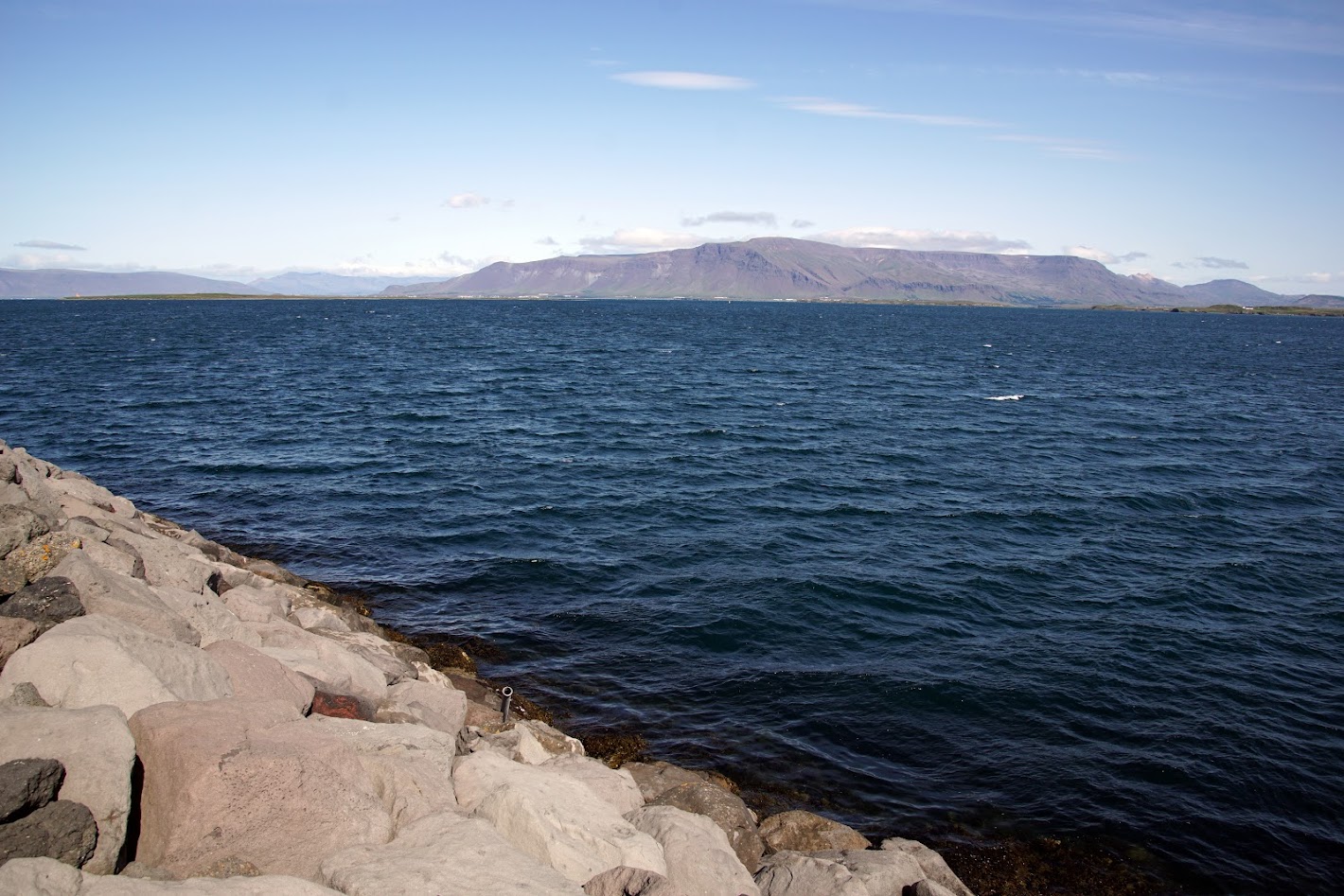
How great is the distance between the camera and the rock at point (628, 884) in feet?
34.4

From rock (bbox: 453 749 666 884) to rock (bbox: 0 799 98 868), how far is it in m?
4.36

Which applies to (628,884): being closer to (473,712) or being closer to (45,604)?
(473,712)

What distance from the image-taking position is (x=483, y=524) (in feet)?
107

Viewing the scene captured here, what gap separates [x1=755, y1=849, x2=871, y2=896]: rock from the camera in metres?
12.0

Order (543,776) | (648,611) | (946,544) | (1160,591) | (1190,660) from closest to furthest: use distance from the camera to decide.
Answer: (543,776), (1190,660), (648,611), (1160,591), (946,544)

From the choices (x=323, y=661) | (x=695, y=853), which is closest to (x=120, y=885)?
(x=695, y=853)

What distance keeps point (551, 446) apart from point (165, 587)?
31.0 metres

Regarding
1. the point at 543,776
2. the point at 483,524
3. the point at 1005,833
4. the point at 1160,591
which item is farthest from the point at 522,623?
the point at 1160,591

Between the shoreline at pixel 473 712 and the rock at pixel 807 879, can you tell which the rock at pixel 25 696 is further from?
the rock at pixel 807 879

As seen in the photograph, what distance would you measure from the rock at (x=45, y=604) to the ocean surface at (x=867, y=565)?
10632 millimetres

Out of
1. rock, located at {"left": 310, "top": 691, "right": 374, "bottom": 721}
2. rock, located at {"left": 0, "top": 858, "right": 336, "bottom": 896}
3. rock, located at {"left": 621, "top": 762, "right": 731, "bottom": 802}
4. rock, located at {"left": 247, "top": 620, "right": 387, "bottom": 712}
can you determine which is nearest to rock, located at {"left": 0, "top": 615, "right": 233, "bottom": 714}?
rock, located at {"left": 310, "top": 691, "right": 374, "bottom": 721}

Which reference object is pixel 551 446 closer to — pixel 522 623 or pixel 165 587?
pixel 522 623

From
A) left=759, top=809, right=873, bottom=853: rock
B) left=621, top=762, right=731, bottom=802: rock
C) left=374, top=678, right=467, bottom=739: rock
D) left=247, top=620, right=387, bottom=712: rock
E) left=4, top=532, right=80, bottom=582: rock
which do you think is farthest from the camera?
left=621, top=762, right=731, bottom=802: rock

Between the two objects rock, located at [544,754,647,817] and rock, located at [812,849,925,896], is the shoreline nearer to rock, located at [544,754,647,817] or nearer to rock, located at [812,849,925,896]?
rock, located at [812,849,925,896]
